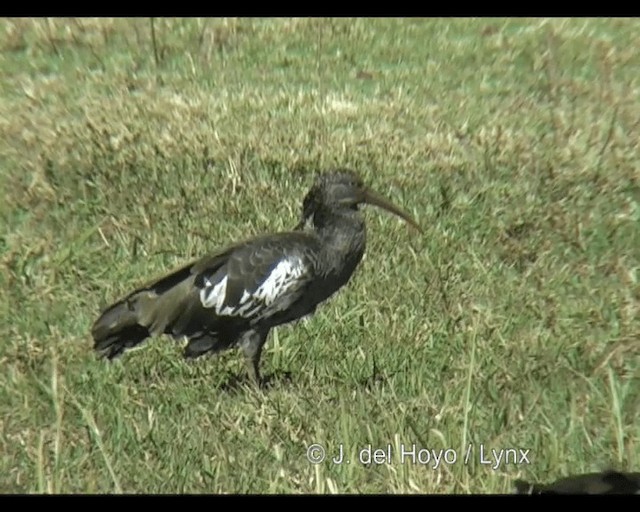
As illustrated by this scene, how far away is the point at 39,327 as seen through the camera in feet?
8.71

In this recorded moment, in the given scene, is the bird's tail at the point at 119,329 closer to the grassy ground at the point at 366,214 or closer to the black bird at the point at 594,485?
the grassy ground at the point at 366,214

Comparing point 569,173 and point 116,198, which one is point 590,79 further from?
point 116,198

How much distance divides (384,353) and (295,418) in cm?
22

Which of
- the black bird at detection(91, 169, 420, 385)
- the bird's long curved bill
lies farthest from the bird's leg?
the bird's long curved bill

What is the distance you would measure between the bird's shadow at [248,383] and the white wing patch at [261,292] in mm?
129

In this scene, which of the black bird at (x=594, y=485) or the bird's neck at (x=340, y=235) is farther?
the bird's neck at (x=340, y=235)

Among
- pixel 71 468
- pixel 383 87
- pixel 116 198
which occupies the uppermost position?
pixel 383 87

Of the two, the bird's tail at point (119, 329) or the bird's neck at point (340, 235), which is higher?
the bird's neck at point (340, 235)

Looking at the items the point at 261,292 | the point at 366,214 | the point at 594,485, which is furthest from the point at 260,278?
the point at 594,485

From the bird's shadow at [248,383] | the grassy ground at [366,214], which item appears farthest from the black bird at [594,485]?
the bird's shadow at [248,383]

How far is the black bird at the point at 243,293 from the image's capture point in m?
2.63

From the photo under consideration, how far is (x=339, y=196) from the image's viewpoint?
2.67m

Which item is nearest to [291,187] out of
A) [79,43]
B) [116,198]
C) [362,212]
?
[362,212]

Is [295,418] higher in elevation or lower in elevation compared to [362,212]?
lower
